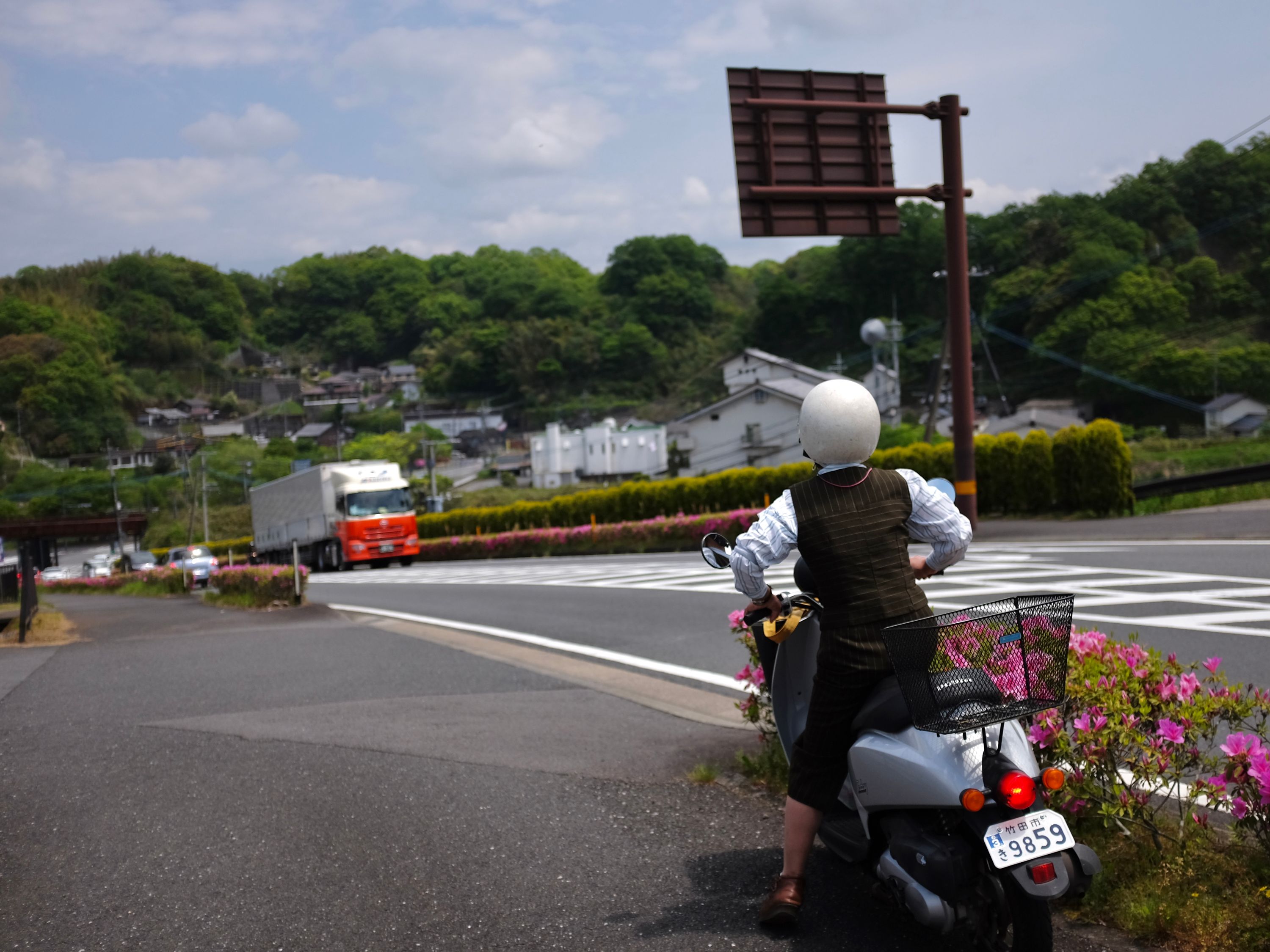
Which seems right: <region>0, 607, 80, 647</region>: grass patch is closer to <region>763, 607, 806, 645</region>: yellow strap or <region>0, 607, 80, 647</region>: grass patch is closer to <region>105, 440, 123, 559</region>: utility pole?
<region>763, 607, 806, 645</region>: yellow strap

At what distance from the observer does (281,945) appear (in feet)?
12.3

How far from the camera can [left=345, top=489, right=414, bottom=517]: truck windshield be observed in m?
36.2

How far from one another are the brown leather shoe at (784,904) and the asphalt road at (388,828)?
0.26ft

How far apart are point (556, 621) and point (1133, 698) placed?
965 cm

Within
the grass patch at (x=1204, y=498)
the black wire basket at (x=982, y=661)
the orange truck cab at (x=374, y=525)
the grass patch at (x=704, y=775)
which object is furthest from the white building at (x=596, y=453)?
the black wire basket at (x=982, y=661)

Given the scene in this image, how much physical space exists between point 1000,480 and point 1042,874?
75.5 ft

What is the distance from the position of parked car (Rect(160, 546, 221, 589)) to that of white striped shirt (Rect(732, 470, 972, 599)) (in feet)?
85.7

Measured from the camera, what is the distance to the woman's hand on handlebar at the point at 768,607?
3660 millimetres

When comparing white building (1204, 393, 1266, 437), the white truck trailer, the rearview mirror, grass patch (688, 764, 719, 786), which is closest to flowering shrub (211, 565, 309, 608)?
grass patch (688, 764, 719, 786)

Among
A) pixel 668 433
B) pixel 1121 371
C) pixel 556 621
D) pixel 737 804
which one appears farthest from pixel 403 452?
pixel 737 804

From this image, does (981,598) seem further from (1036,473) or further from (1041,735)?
(1036,473)

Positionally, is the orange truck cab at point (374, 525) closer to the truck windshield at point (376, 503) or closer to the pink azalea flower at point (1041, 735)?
the truck windshield at point (376, 503)

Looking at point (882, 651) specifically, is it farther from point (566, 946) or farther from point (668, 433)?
point (668, 433)

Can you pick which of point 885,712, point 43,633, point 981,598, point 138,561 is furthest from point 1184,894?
point 138,561
